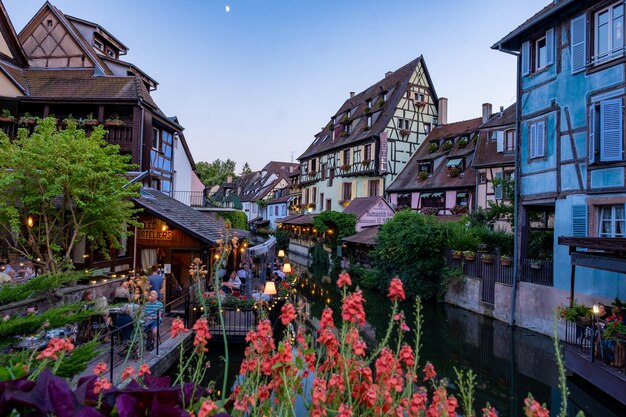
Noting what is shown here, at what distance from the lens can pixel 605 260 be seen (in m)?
9.25

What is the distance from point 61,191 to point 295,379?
33.9 ft

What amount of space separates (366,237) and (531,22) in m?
14.5

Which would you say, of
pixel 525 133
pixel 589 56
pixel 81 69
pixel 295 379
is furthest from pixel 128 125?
pixel 295 379

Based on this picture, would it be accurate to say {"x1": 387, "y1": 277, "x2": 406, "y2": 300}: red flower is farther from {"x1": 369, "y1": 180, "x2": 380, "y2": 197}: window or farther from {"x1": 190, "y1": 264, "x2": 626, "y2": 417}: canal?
{"x1": 369, "y1": 180, "x2": 380, "y2": 197}: window

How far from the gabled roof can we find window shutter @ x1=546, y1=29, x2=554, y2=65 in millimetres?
463

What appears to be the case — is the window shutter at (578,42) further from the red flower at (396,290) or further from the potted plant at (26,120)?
the potted plant at (26,120)

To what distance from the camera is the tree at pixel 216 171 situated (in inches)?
2864

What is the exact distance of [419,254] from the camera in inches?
739

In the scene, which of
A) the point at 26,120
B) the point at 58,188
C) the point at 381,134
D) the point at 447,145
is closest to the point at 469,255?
the point at 58,188

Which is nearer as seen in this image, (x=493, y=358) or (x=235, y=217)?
(x=493, y=358)

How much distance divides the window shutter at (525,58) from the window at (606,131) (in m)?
3.23

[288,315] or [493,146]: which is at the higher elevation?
[493,146]

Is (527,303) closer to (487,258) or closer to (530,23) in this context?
(487,258)

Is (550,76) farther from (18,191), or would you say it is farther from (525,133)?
(18,191)
